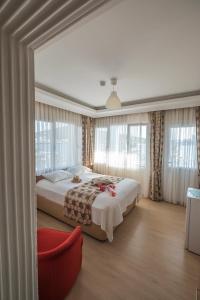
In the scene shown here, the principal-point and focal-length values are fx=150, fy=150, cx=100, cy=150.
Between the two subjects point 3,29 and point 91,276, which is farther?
point 91,276

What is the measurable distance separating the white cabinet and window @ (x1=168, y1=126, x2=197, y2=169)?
61.8 inches

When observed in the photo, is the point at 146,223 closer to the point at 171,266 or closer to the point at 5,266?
the point at 171,266

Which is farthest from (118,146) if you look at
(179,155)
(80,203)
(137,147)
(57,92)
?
(80,203)

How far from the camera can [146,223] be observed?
2902 millimetres

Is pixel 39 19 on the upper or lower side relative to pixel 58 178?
upper

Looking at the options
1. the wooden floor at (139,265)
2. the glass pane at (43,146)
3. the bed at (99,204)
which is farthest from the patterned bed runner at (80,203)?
the glass pane at (43,146)

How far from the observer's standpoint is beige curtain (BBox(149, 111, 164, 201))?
3846 mm

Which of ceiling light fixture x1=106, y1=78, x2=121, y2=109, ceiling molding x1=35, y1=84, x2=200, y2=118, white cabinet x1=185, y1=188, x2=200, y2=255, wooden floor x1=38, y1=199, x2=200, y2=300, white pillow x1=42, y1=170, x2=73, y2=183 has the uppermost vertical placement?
ceiling molding x1=35, y1=84, x2=200, y2=118

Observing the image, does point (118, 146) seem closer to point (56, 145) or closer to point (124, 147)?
point (124, 147)

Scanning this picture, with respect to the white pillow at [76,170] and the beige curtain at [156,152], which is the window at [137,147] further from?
the white pillow at [76,170]

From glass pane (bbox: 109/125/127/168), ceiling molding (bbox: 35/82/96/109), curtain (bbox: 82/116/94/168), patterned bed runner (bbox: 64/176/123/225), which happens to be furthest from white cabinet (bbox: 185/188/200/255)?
curtain (bbox: 82/116/94/168)

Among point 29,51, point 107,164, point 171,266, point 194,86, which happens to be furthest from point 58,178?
point 194,86

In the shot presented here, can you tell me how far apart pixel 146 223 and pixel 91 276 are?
1526mm

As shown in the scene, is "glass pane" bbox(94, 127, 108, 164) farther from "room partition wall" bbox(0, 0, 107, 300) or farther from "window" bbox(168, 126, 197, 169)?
"room partition wall" bbox(0, 0, 107, 300)
